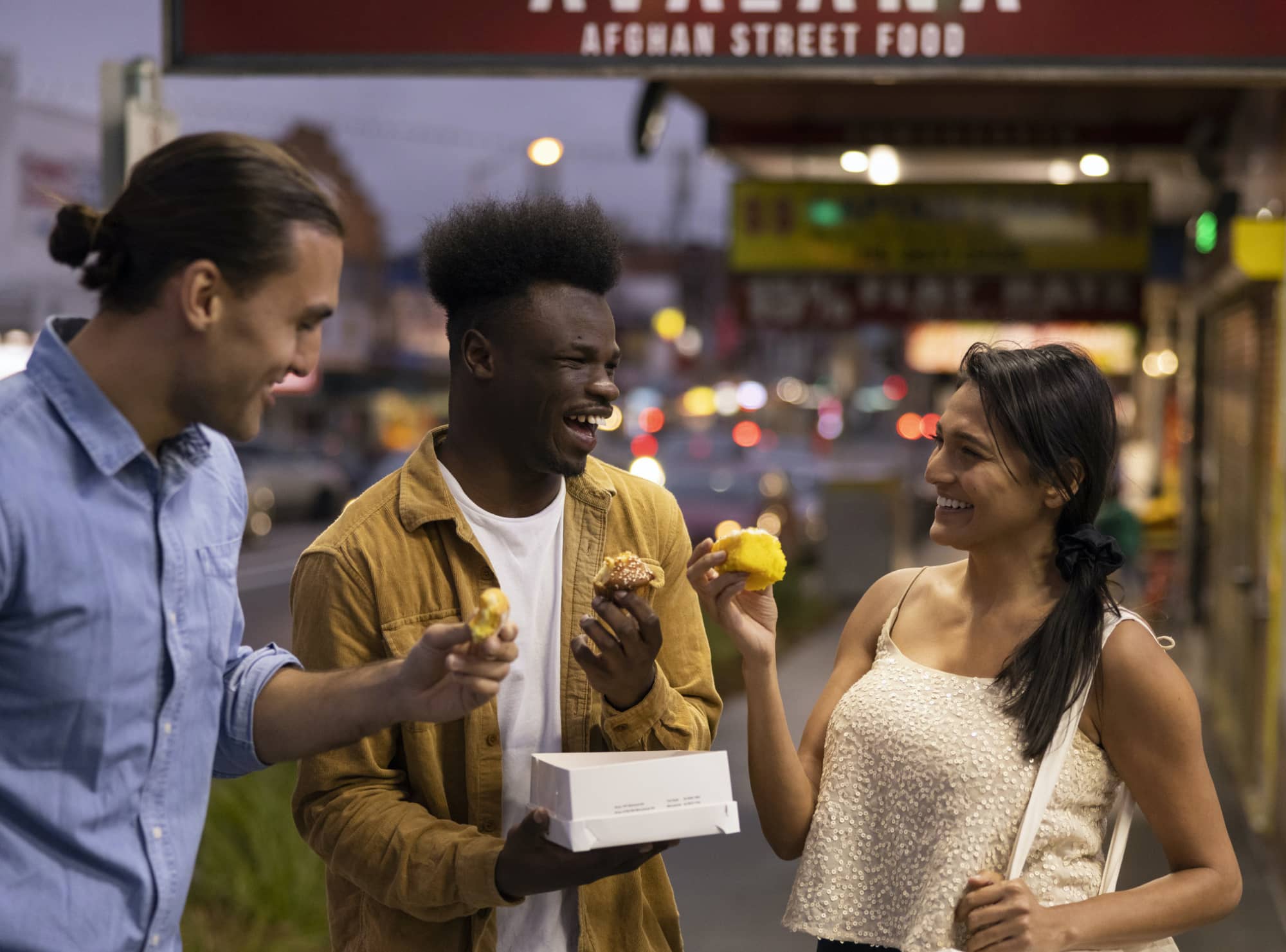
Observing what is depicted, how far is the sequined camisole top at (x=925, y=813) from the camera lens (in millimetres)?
2639

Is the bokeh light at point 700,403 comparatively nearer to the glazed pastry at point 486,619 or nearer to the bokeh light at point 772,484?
the bokeh light at point 772,484

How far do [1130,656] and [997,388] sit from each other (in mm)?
582

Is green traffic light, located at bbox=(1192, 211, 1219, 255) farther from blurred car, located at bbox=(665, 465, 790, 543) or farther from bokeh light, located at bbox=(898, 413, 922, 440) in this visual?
bokeh light, located at bbox=(898, 413, 922, 440)

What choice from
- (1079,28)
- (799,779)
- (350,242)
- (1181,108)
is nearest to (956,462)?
(799,779)

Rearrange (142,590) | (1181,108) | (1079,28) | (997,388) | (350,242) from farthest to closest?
(350,242) → (1181,108) → (1079,28) → (997,388) → (142,590)

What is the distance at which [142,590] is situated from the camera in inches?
84.7

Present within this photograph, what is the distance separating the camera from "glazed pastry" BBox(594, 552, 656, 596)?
2570mm

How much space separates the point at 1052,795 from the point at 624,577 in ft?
2.96

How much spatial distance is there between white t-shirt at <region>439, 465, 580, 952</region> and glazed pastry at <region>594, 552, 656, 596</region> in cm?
18

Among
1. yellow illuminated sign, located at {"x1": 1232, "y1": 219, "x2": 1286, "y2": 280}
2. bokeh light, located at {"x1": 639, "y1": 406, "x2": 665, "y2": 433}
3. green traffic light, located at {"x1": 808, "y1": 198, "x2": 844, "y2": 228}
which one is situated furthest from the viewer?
bokeh light, located at {"x1": 639, "y1": 406, "x2": 665, "y2": 433}

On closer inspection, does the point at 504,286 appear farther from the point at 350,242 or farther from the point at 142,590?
the point at 350,242

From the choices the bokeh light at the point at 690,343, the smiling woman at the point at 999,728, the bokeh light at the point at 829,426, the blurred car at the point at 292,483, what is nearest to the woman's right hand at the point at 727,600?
the smiling woman at the point at 999,728

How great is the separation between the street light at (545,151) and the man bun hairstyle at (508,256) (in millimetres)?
6005

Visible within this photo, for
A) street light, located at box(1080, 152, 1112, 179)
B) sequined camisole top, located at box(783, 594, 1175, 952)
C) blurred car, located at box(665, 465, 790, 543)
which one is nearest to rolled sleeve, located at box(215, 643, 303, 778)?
sequined camisole top, located at box(783, 594, 1175, 952)
